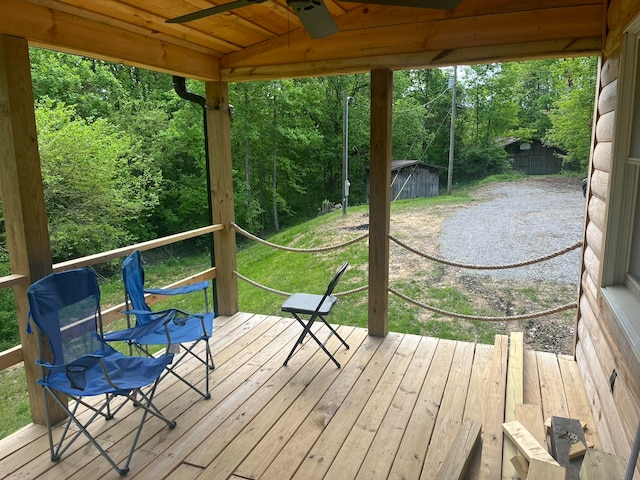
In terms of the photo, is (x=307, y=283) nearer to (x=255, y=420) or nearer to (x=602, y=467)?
(x=255, y=420)

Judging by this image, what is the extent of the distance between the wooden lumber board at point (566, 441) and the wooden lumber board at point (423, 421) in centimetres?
62

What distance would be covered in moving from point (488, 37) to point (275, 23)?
151cm

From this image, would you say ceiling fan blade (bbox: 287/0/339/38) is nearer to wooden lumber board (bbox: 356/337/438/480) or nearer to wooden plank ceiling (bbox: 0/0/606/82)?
wooden plank ceiling (bbox: 0/0/606/82)

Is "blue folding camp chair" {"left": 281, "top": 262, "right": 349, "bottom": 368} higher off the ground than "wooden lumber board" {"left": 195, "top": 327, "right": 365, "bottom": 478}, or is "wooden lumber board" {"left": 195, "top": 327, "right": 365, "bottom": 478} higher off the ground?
"blue folding camp chair" {"left": 281, "top": 262, "right": 349, "bottom": 368}

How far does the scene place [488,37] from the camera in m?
3.13

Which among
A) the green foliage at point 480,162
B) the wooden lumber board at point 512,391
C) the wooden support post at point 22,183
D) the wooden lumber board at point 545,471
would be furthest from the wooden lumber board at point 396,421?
the green foliage at point 480,162

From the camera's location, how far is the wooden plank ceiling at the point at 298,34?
2.66 metres

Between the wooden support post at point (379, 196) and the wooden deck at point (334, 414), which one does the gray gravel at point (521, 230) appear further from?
the wooden deck at point (334, 414)

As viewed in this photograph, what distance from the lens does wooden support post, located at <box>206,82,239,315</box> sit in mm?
4117

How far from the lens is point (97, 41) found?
2834 millimetres

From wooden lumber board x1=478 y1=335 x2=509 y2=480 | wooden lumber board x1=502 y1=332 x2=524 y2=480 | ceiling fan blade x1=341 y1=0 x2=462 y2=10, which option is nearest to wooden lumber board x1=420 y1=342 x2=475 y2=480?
wooden lumber board x1=478 y1=335 x2=509 y2=480

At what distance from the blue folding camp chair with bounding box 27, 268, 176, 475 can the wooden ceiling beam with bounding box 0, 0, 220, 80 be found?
4.21 feet

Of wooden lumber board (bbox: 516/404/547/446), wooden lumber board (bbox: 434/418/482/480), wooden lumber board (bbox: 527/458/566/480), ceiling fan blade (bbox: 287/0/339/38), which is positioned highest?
ceiling fan blade (bbox: 287/0/339/38)

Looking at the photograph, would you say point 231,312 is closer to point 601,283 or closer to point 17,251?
point 17,251
